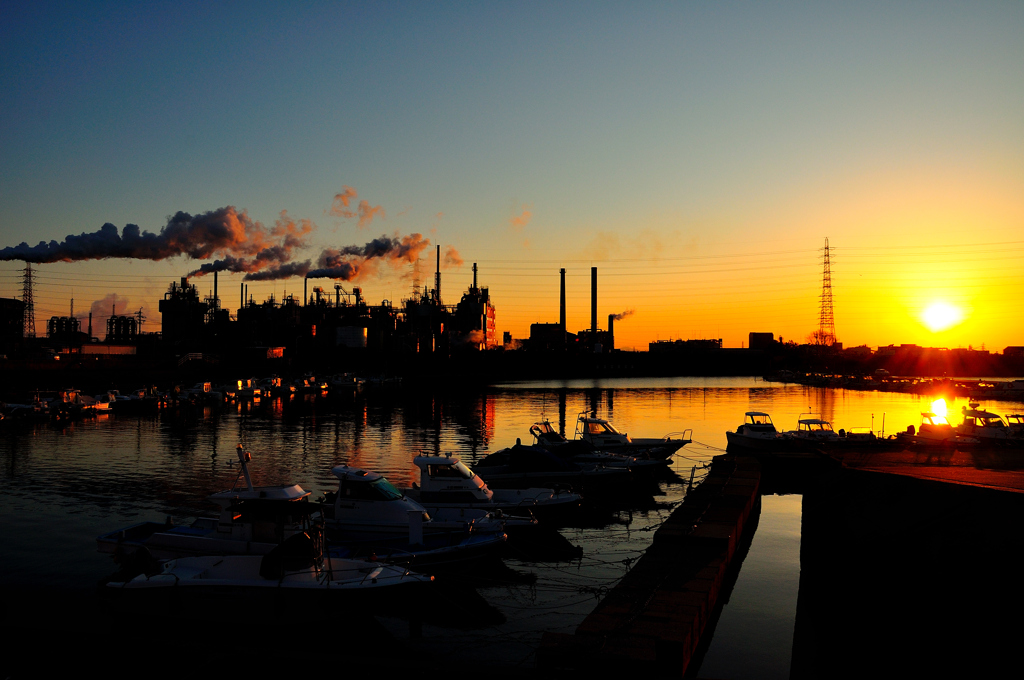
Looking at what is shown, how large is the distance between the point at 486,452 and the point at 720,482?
26.0m

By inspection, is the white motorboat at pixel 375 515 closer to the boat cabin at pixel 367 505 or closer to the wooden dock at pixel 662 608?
the boat cabin at pixel 367 505

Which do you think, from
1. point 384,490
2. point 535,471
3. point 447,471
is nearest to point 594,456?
point 535,471

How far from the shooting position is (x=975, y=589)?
21281 millimetres

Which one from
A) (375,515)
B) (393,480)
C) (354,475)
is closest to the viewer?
(375,515)

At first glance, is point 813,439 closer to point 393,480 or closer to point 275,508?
point 393,480

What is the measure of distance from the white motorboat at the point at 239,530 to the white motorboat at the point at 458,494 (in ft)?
30.8

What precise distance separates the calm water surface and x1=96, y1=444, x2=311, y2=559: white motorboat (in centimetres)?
302

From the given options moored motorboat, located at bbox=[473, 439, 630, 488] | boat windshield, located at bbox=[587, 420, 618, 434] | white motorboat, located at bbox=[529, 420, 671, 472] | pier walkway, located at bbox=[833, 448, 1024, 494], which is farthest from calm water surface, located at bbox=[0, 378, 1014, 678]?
boat windshield, located at bbox=[587, 420, 618, 434]

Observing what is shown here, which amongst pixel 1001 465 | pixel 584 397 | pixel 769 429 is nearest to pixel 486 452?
pixel 769 429

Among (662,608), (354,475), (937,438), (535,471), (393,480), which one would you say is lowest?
(393,480)

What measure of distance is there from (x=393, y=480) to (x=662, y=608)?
30.0 meters

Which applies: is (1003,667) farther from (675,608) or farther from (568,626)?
(568,626)

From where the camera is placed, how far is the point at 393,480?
151ft

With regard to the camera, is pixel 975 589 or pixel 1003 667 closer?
A: pixel 1003 667
